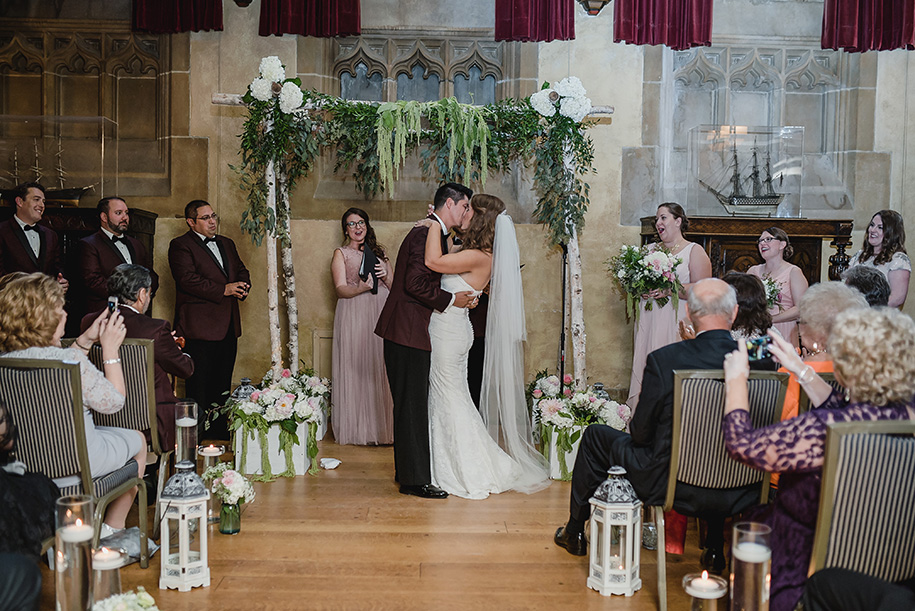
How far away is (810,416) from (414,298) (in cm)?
266

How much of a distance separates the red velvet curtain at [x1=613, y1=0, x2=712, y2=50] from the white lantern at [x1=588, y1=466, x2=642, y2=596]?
184 inches

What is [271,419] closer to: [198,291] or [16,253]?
[198,291]

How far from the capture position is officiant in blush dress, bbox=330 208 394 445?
6.04 metres

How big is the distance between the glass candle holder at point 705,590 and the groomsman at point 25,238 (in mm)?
4885

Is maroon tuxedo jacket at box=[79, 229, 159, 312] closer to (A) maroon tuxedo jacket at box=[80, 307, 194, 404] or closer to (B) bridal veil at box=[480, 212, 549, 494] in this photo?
(A) maroon tuxedo jacket at box=[80, 307, 194, 404]

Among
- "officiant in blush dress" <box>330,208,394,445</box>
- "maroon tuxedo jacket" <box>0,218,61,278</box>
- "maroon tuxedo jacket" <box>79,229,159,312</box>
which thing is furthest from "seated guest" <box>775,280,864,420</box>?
"maroon tuxedo jacket" <box>0,218,61,278</box>

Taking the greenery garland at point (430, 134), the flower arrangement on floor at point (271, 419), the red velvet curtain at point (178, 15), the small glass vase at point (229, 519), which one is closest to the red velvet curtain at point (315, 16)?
the red velvet curtain at point (178, 15)

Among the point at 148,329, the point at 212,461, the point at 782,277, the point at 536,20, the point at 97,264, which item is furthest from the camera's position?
the point at 536,20

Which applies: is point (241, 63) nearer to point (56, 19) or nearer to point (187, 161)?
Answer: point (187, 161)

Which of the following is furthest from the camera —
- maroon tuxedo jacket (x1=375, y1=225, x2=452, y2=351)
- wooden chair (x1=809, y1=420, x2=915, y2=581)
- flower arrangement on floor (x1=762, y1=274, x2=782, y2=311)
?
flower arrangement on floor (x1=762, y1=274, x2=782, y2=311)

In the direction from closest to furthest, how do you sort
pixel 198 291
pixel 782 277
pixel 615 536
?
pixel 615 536 < pixel 782 277 < pixel 198 291

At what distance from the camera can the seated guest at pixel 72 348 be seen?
3.02 metres

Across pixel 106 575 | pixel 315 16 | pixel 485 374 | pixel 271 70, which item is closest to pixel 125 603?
pixel 106 575

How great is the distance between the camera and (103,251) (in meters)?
5.80
